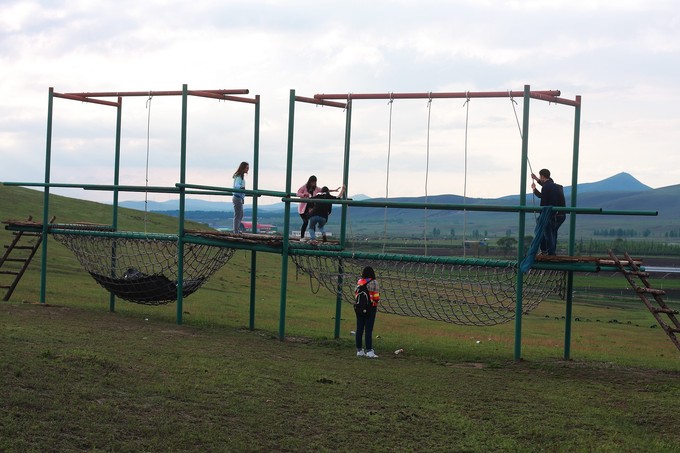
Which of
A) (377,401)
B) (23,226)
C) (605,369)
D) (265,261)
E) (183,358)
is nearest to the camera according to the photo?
(377,401)

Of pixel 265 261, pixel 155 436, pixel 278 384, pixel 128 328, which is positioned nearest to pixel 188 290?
pixel 128 328

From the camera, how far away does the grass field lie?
10852 millimetres

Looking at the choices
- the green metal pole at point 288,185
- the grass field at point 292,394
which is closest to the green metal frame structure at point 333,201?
the green metal pole at point 288,185

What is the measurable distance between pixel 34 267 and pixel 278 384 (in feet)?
87.9

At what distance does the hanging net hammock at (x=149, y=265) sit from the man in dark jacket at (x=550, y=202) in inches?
280

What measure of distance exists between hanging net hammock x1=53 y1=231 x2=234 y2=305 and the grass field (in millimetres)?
766

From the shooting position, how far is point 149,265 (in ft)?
71.1

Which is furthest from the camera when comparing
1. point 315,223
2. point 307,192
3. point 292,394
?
point 315,223

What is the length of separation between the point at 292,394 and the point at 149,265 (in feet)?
30.8

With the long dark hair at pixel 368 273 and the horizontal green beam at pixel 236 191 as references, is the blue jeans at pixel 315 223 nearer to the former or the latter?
the horizontal green beam at pixel 236 191

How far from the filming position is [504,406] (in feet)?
42.9

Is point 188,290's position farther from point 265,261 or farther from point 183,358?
point 265,261

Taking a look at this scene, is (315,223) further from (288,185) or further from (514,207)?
(514,207)

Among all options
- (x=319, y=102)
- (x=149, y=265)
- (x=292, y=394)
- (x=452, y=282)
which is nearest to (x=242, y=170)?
(x=319, y=102)
